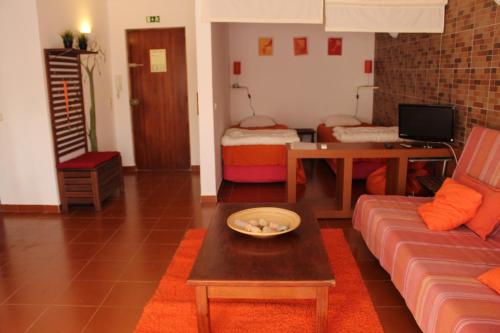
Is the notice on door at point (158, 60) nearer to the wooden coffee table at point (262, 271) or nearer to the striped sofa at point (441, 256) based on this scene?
the striped sofa at point (441, 256)

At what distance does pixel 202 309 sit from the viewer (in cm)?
201

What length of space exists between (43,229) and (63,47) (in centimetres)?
186

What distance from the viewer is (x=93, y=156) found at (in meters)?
4.64

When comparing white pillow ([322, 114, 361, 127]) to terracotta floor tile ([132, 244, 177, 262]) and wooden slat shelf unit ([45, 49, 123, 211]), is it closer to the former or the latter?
wooden slat shelf unit ([45, 49, 123, 211])

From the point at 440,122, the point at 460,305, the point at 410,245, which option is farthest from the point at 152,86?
the point at 460,305

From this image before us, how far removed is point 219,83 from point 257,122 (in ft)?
4.02

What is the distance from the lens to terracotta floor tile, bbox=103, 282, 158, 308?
8.43ft

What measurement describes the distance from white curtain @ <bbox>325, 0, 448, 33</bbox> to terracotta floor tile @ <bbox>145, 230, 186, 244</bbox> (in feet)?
7.34

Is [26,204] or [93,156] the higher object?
[93,156]

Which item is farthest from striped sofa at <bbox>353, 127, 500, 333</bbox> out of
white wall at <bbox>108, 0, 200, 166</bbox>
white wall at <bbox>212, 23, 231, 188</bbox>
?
white wall at <bbox>108, 0, 200, 166</bbox>

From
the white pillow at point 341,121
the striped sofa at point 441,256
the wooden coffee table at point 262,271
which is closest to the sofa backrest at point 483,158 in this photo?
the striped sofa at point 441,256

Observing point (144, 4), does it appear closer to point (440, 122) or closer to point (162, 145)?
point (162, 145)

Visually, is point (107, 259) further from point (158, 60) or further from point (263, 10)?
point (158, 60)

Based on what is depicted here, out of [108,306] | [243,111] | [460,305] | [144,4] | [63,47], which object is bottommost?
[108,306]
